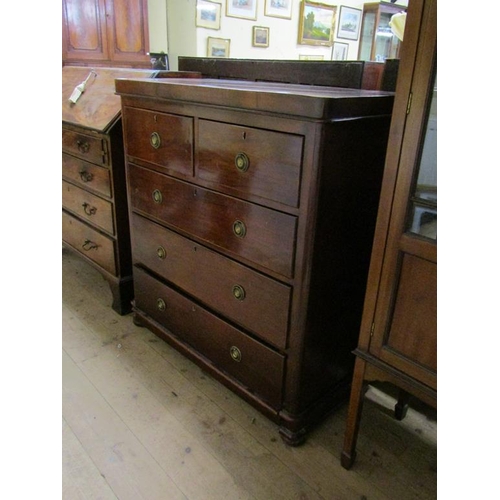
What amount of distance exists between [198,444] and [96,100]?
1.48 meters

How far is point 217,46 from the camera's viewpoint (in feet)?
14.6

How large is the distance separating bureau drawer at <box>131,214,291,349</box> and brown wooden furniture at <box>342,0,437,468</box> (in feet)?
0.89

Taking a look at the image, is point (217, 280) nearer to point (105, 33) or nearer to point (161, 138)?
point (161, 138)

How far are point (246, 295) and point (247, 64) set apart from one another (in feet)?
3.69

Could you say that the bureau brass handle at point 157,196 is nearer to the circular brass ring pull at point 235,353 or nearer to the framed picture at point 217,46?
the circular brass ring pull at point 235,353

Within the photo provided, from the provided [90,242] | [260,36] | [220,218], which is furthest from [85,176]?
[260,36]

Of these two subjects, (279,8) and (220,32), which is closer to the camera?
(220,32)

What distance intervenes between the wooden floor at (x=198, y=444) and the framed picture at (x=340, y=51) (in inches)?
204

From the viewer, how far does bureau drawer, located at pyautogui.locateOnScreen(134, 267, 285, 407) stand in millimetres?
1388

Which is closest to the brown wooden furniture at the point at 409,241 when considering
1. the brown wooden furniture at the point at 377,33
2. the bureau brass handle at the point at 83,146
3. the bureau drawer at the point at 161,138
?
the bureau drawer at the point at 161,138
